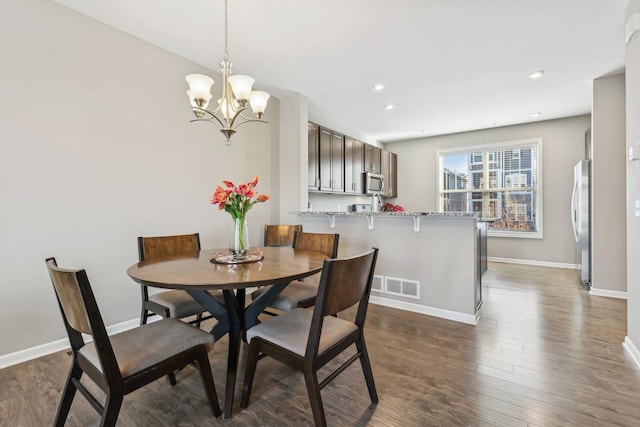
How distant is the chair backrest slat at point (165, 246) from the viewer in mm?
2117

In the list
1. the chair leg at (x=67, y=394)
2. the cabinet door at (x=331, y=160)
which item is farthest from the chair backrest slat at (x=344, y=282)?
the cabinet door at (x=331, y=160)

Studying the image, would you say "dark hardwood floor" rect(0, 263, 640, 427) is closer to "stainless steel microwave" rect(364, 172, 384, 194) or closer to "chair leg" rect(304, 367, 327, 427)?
"chair leg" rect(304, 367, 327, 427)

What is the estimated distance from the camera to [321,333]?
142 cm

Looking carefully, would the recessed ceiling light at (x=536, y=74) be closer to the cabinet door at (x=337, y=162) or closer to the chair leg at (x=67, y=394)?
the cabinet door at (x=337, y=162)

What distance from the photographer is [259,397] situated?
5.49ft

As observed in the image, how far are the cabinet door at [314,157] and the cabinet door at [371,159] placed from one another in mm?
1533

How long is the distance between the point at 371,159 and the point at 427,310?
11.2ft

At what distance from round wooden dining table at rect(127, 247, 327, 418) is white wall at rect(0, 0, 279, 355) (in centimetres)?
96

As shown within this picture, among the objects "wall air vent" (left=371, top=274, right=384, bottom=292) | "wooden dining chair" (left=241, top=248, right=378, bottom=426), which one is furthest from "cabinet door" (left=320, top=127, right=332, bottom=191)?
"wooden dining chair" (left=241, top=248, right=378, bottom=426)

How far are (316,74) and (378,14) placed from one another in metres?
1.12

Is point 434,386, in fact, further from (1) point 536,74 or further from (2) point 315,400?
(1) point 536,74

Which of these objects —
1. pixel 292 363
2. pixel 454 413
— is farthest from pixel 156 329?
pixel 454 413

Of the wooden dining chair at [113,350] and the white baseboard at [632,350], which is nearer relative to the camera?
the wooden dining chair at [113,350]

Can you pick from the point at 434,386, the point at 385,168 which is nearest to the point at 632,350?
the point at 434,386
